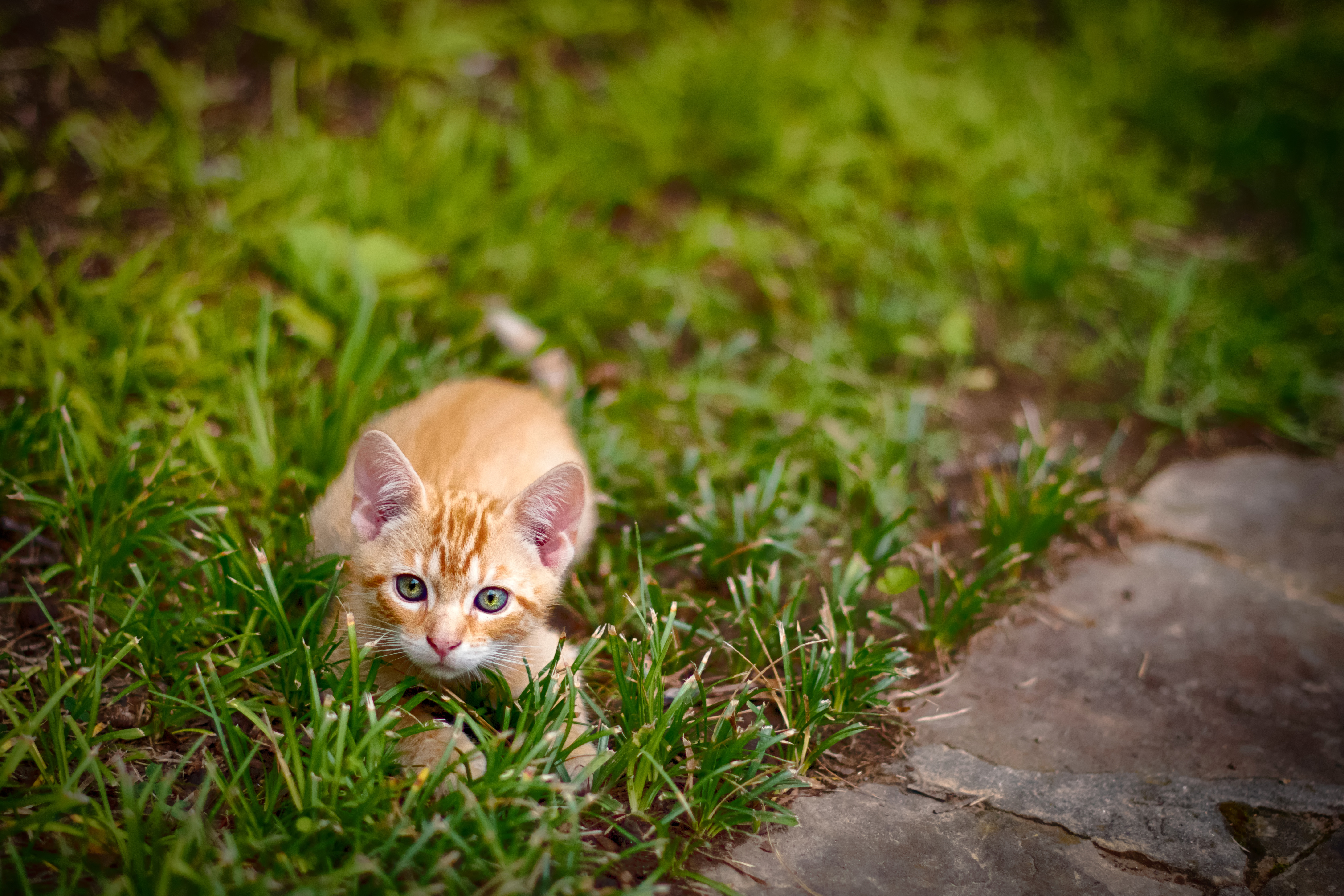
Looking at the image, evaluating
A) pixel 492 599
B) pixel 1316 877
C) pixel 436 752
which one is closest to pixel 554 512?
pixel 492 599

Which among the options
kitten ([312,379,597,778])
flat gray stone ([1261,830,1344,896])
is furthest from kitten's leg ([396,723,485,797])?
flat gray stone ([1261,830,1344,896])

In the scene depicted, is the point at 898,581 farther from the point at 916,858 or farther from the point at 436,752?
the point at 436,752

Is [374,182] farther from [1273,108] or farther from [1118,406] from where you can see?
[1273,108]

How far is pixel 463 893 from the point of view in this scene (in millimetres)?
1695

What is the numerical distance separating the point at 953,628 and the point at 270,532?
1983 millimetres

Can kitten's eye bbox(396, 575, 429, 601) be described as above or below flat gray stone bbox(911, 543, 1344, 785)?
above

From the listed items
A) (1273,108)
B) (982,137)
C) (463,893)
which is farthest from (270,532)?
(1273,108)

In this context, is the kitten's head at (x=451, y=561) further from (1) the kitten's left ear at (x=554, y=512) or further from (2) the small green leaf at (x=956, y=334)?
(2) the small green leaf at (x=956, y=334)

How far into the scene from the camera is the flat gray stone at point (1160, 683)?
7.66 feet

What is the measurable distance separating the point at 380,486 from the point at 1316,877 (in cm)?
243

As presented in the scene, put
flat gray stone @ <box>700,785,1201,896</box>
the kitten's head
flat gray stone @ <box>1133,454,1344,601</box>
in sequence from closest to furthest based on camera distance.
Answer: flat gray stone @ <box>700,785,1201,896</box>, the kitten's head, flat gray stone @ <box>1133,454,1344,601</box>

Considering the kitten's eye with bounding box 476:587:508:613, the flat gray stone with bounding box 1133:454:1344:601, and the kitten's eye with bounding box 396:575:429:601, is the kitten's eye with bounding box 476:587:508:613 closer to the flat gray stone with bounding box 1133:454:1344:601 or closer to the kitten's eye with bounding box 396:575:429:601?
the kitten's eye with bounding box 396:575:429:601

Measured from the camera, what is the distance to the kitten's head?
2.04 meters

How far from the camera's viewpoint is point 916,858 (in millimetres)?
1998
